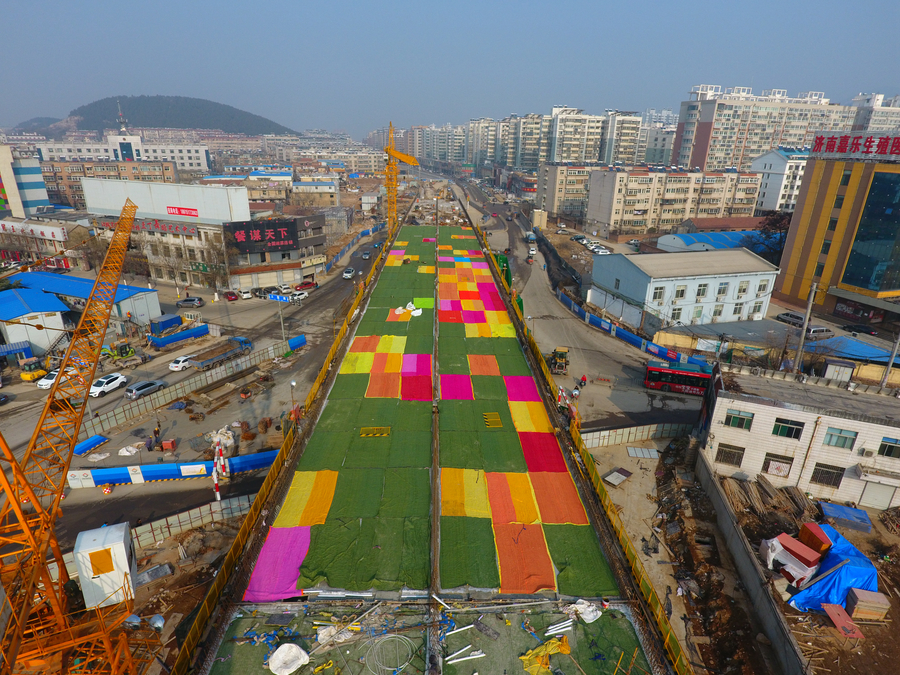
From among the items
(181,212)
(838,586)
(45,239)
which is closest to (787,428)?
(838,586)

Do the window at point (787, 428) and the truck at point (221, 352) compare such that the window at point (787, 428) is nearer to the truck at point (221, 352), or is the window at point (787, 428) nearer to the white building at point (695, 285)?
the white building at point (695, 285)

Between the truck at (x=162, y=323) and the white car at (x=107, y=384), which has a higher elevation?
the truck at (x=162, y=323)

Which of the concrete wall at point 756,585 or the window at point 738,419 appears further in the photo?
the window at point 738,419

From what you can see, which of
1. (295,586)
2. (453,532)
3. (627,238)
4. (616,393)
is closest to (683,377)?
(616,393)

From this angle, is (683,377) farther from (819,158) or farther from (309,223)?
(309,223)

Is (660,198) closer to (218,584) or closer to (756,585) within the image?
(756,585)

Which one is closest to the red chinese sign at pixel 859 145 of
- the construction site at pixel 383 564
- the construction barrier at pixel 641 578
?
the construction site at pixel 383 564

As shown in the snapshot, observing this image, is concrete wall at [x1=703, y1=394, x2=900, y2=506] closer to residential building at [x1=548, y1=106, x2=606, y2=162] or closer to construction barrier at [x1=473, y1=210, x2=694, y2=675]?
construction barrier at [x1=473, y1=210, x2=694, y2=675]
